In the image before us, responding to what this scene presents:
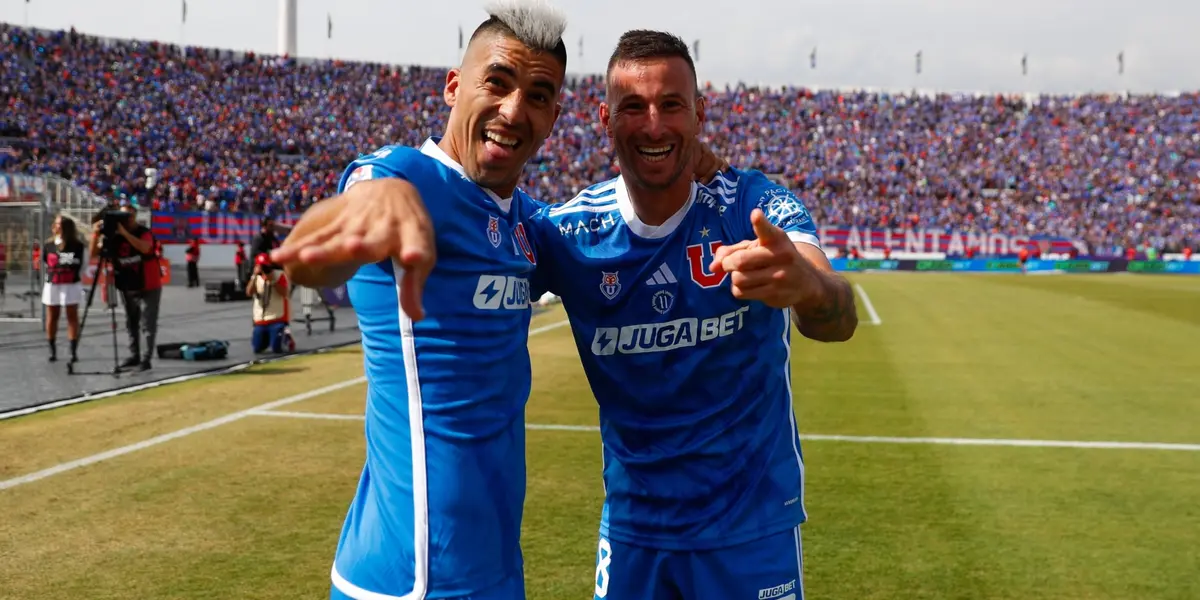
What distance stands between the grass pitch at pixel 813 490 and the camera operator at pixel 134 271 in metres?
1.72

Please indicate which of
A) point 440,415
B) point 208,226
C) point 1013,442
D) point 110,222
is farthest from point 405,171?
point 208,226

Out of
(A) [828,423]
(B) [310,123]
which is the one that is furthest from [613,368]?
(B) [310,123]

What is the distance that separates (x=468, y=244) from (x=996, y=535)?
5009mm

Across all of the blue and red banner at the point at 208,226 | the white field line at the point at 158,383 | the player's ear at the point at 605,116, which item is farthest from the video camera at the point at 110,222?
the blue and red banner at the point at 208,226

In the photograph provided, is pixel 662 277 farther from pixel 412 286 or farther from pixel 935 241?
pixel 935 241

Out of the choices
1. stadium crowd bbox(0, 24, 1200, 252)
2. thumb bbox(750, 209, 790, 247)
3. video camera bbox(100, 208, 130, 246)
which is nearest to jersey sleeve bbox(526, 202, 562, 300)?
thumb bbox(750, 209, 790, 247)

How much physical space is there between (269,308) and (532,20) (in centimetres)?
1320

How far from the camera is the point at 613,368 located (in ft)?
9.87

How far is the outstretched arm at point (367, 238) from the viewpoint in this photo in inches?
67.5

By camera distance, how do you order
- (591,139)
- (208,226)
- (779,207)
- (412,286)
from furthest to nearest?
(591,139), (208,226), (779,207), (412,286)

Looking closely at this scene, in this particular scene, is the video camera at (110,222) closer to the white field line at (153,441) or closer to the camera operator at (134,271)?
the camera operator at (134,271)

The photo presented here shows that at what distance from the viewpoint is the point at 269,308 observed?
14766mm

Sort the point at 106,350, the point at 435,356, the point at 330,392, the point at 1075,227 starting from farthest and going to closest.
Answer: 1. the point at 1075,227
2. the point at 106,350
3. the point at 330,392
4. the point at 435,356

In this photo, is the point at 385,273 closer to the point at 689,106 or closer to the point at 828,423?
the point at 689,106
